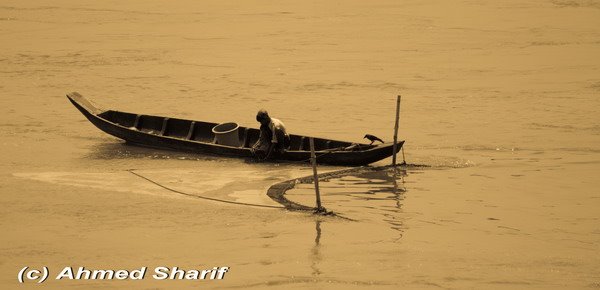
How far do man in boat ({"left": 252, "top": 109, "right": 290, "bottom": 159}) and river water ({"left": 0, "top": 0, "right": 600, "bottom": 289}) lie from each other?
0.19m

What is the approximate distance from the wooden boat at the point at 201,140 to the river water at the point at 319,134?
0.22 m

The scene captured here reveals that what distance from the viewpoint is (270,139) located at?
15102mm

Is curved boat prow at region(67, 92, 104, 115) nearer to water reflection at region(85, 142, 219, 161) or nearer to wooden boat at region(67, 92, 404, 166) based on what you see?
wooden boat at region(67, 92, 404, 166)

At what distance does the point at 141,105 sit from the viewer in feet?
68.4

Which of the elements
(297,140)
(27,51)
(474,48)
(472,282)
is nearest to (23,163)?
(297,140)

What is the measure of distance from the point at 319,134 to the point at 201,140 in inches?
92.4

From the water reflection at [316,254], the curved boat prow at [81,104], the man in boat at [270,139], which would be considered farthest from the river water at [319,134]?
the curved boat prow at [81,104]

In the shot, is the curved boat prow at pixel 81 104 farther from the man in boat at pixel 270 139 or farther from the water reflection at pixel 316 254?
the water reflection at pixel 316 254

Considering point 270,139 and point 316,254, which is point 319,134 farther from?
point 316,254

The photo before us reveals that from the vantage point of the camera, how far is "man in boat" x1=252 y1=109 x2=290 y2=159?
589 inches

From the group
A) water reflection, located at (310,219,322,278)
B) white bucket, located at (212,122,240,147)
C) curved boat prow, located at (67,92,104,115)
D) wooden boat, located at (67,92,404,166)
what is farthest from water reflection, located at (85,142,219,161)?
water reflection, located at (310,219,322,278)

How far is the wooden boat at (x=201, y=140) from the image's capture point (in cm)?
1466

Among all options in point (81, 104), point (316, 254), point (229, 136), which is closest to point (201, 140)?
point (229, 136)

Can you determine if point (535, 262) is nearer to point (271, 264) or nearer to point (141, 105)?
point (271, 264)
